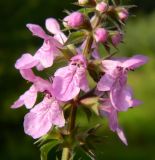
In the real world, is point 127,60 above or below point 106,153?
above

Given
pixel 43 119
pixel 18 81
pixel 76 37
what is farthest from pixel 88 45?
pixel 18 81

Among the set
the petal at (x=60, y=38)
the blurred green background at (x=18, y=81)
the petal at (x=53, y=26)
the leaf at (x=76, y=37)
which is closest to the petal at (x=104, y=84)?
the leaf at (x=76, y=37)

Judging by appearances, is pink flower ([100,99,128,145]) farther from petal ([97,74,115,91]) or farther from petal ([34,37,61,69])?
petal ([34,37,61,69])

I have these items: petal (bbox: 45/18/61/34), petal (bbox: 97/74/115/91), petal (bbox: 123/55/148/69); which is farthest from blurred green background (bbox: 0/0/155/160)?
petal (bbox: 97/74/115/91)

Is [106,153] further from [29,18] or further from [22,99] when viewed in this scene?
[22,99]

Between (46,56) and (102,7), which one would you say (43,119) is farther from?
(102,7)

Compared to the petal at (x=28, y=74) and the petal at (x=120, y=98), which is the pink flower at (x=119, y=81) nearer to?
the petal at (x=120, y=98)

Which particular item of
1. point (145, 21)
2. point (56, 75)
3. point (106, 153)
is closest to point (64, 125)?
point (56, 75)
